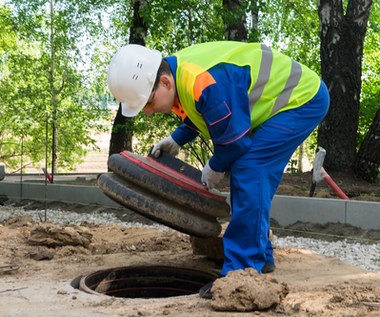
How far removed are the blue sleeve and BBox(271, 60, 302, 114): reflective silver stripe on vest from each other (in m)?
0.34

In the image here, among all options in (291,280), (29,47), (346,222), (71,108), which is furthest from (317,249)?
(29,47)

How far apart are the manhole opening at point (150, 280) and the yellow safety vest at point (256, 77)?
1.18 meters

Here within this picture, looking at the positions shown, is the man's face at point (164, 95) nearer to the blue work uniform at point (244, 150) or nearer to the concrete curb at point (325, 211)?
the blue work uniform at point (244, 150)

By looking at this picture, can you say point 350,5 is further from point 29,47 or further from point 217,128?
point 29,47

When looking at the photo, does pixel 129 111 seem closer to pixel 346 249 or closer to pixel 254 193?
pixel 254 193

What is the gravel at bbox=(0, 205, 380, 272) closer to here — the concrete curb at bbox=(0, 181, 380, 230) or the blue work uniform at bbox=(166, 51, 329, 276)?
the concrete curb at bbox=(0, 181, 380, 230)

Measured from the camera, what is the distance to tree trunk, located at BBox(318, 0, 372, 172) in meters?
9.95

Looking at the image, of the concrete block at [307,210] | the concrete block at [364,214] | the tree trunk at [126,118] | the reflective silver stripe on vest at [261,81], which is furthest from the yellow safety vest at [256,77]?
the tree trunk at [126,118]

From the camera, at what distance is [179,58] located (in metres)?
3.94

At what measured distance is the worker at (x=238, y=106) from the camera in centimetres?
368

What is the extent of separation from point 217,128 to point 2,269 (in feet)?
6.59

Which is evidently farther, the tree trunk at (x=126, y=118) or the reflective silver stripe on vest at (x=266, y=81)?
the tree trunk at (x=126, y=118)

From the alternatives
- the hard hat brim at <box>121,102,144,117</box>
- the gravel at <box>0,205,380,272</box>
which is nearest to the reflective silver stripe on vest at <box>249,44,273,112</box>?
the hard hat brim at <box>121,102,144,117</box>

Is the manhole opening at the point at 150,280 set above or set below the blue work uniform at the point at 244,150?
→ below
